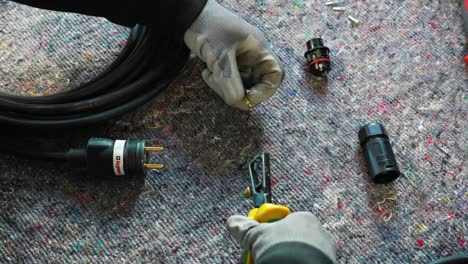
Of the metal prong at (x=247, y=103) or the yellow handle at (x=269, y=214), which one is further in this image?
the metal prong at (x=247, y=103)

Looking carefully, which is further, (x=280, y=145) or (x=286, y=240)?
(x=280, y=145)

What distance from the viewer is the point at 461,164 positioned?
3.21ft

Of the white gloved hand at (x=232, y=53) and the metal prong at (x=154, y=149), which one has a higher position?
the white gloved hand at (x=232, y=53)

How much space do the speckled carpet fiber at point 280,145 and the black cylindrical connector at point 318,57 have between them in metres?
0.03

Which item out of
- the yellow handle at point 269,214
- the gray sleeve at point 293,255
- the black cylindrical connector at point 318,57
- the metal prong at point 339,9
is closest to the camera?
the gray sleeve at point 293,255

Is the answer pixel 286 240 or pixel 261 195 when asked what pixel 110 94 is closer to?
pixel 261 195

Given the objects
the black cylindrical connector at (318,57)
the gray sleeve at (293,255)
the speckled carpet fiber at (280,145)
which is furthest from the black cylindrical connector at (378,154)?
the gray sleeve at (293,255)

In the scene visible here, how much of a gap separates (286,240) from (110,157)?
36 centimetres

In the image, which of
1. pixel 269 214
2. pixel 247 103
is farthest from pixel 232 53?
pixel 269 214

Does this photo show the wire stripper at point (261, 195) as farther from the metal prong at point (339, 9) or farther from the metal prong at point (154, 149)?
the metal prong at point (339, 9)

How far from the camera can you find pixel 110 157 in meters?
0.90

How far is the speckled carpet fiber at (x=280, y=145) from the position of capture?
911 mm

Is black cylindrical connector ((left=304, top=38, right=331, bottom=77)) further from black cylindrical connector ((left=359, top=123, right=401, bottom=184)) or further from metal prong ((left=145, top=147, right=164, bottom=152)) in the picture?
metal prong ((left=145, top=147, right=164, bottom=152))

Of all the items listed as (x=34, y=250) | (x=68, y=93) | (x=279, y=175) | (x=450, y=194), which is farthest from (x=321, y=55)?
(x=34, y=250)
